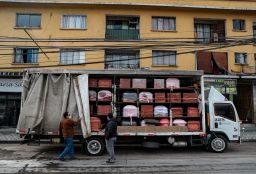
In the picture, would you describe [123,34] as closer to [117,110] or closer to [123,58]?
[123,58]

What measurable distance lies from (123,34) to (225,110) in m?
15.6

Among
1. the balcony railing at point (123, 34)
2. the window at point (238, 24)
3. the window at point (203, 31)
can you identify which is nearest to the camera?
the balcony railing at point (123, 34)

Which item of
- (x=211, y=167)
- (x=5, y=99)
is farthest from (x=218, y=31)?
(x=211, y=167)

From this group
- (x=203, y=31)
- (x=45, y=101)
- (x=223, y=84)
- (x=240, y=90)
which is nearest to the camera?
(x=45, y=101)

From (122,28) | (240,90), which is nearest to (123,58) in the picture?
(122,28)

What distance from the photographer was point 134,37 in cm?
2895

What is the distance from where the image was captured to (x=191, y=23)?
97.1ft

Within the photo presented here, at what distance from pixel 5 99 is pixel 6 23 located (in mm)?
6255

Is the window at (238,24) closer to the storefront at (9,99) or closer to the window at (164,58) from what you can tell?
the window at (164,58)

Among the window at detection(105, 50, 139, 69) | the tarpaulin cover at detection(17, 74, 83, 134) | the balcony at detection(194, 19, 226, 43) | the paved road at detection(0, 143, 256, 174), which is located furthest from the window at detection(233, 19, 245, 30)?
the tarpaulin cover at detection(17, 74, 83, 134)

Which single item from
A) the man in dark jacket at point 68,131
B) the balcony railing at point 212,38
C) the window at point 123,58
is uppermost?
the balcony railing at point 212,38

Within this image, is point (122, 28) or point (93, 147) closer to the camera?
point (93, 147)

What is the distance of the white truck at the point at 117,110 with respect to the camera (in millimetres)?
13859

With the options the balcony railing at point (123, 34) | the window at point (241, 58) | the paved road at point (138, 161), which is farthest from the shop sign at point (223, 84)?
the paved road at point (138, 161)
